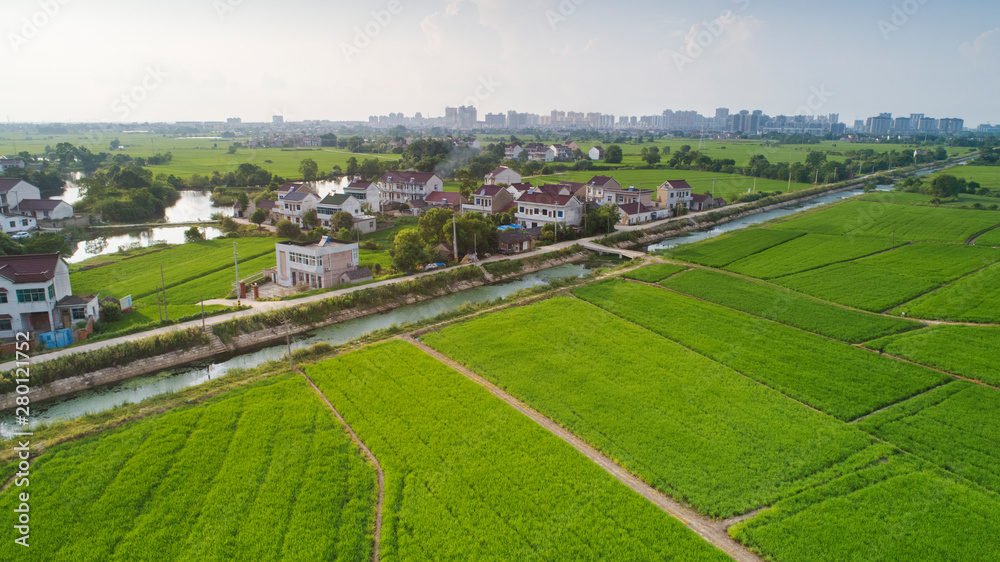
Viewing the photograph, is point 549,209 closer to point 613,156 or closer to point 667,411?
point 667,411

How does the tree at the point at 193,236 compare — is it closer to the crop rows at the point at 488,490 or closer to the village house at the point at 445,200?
the village house at the point at 445,200

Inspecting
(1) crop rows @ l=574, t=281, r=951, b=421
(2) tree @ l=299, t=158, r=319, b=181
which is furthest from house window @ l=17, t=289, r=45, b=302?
(2) tree @ l=299, t=158, r=319, b=181

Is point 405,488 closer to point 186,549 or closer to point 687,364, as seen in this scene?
point 186,549

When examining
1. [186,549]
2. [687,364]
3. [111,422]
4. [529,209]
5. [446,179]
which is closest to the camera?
[186,549]

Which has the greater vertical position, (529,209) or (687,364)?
(529,209)

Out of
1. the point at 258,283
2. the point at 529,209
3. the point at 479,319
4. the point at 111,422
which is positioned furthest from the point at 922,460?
the point at 529,209

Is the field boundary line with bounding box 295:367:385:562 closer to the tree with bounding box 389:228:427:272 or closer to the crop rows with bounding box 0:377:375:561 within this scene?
the crop rows with bounding box 0:377:375:561

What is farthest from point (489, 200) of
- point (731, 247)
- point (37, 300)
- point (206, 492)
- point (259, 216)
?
point (206, 492)
